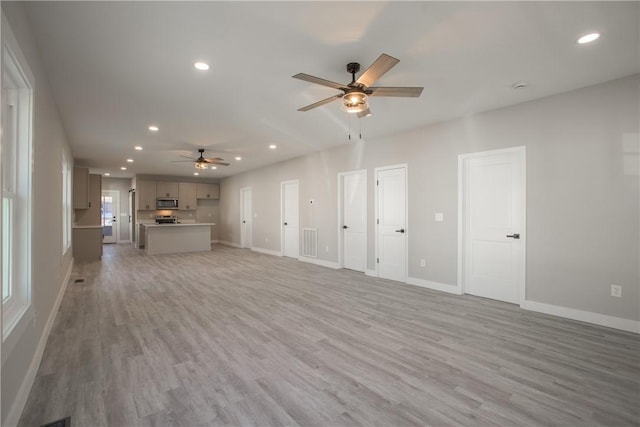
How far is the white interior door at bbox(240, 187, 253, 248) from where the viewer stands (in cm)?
1013

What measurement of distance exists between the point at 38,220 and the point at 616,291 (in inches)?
222

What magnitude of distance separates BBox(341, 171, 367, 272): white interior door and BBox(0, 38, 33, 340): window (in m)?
4.85

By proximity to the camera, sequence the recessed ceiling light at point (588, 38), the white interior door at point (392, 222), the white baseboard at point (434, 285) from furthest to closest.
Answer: the white interior door at point (392, 222) < the white baseboard at point (434, 285) < the recessed ceiling light at point (588, 38)

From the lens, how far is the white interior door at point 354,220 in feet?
20.0

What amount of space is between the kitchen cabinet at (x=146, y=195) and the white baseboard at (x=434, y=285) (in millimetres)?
9330

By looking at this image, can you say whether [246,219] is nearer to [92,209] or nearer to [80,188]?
[92,209]

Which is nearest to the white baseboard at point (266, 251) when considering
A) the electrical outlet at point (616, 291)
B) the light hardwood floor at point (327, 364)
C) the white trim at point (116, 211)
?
the light hardwood floor at point (327, 364)

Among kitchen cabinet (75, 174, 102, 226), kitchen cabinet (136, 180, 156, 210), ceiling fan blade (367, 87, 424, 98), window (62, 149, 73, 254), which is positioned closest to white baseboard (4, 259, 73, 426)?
window (62, 149, 73, 254)

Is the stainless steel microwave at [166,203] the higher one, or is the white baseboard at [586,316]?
the stainless steel microwave at [166,203]

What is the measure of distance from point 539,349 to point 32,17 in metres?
4.89

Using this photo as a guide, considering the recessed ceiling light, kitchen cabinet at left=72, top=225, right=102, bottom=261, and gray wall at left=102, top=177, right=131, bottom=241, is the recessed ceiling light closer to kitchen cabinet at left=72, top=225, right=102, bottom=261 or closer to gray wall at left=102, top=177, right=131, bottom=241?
kitchen cabinet at left=72, top=225, right=102, bottom=261

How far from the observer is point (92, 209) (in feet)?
27.7

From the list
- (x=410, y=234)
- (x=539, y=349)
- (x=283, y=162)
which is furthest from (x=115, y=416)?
(x=283, y=162)

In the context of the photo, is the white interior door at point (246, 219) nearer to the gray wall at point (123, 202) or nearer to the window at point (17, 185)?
the gray wall at point (123, 202)
